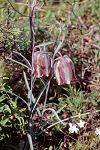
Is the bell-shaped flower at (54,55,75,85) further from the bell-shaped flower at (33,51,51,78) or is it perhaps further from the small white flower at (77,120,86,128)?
the small white flower at (77,120,86,128)

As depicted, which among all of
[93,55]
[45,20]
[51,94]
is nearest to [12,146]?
[51,94]

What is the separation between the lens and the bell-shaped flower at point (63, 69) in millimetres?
1646

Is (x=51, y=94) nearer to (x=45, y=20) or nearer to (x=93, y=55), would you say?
(x=93, y=55)

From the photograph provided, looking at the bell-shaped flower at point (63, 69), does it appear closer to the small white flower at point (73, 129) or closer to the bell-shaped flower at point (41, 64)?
the bell-shaped flower at point (41, 64)

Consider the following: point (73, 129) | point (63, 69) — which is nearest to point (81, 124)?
point (73, 129)

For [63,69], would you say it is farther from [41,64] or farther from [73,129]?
[73,129]

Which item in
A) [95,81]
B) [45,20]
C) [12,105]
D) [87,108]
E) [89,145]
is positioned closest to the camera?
[12,105]

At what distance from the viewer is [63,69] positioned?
5.41ft

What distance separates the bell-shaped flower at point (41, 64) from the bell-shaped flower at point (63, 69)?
0.03m

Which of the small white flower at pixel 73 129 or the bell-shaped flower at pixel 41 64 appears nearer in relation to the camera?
the bell-shaped flower at pixel 41 64

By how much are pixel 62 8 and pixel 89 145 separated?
125cm

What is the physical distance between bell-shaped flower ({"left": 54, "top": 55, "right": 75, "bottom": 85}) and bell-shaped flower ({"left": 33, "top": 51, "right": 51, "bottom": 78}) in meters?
0.03

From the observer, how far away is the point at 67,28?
260 centimetres

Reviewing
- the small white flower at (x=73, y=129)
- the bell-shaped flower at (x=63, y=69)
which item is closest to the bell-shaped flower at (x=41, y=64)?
the bell-shaped flower at (x=63, y=69)
